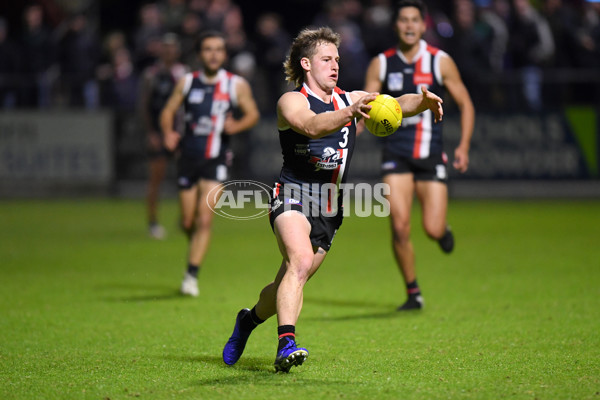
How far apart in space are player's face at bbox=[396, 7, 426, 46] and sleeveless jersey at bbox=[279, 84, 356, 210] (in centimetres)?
260

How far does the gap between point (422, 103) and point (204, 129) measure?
4.51 m

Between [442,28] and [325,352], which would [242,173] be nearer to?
[442,28]

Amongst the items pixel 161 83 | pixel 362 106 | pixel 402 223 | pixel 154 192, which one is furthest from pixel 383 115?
pixel 154 192

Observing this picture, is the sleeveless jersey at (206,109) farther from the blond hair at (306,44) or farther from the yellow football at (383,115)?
the yellow football at (383,115)

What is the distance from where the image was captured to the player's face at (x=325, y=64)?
20.0 ft

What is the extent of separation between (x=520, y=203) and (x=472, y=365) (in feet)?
42.1

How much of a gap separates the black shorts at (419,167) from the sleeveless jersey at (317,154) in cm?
243

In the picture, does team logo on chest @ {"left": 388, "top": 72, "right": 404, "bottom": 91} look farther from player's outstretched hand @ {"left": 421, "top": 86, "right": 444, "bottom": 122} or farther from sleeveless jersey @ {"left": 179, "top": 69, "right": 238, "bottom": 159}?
player's outstretched hand @ {"left": 421, "top": 86, "right": 444, "bottom": 122}

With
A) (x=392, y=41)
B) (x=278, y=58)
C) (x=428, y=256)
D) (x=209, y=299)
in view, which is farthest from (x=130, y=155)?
(x=209, y=299)

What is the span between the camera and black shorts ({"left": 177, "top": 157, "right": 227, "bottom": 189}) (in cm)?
977

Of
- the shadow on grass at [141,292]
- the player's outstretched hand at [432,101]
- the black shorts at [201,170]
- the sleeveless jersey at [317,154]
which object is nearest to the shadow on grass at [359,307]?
the shadow on grass at [141,292]

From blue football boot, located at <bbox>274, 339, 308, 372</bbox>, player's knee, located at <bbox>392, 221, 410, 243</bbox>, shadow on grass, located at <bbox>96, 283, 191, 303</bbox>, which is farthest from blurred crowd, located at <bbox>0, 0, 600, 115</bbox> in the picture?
blue football boot, located at <bbox>274, 339, 308, 372</bbox>

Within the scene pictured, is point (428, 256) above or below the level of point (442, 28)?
below

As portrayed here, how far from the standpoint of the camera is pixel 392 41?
18.3 m
